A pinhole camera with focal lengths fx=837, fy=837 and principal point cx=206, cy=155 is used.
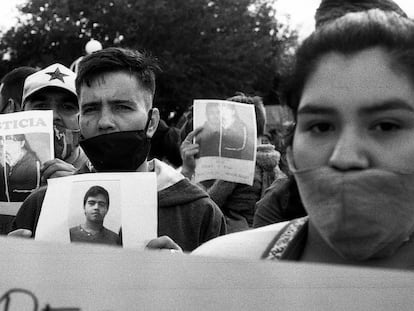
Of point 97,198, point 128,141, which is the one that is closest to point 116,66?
point 128,141

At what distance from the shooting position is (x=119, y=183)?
2074 mm

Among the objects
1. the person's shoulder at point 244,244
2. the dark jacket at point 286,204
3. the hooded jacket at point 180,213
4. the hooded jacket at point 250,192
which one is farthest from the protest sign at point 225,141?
the person's shoulder at point 244,244

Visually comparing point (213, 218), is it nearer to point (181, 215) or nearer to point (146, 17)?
point (181, 215)

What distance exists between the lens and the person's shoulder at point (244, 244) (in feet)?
4.61

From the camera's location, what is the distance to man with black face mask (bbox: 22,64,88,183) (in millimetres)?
3273

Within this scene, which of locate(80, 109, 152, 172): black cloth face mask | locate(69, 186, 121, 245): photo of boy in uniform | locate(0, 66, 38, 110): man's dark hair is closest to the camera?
locate(69, 186, 121, 245): photo of boy in uniform

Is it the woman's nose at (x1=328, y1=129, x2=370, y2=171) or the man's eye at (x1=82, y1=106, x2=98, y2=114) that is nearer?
the woman's nose at (x1=328, y1=129, x2=370, y2=171)

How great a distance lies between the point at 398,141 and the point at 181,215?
1.33 meters

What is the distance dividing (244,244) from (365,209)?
0.90ft

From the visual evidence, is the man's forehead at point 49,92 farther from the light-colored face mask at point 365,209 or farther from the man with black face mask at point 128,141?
the light-colored face mask at point 365,209

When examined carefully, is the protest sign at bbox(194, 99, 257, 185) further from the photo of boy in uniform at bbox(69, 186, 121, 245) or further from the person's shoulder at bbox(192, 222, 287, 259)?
the person's shoulder at bbox(192, 222, 287, 259)

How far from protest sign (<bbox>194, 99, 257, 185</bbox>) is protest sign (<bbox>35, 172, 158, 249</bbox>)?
138 centimetres

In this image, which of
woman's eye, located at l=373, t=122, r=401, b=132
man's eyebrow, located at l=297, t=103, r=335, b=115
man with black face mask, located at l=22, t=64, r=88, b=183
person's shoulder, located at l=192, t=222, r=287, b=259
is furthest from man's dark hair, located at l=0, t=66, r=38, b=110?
woman's eye, located at l=373, t=122, r=401, b=132

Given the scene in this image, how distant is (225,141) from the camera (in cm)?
360
